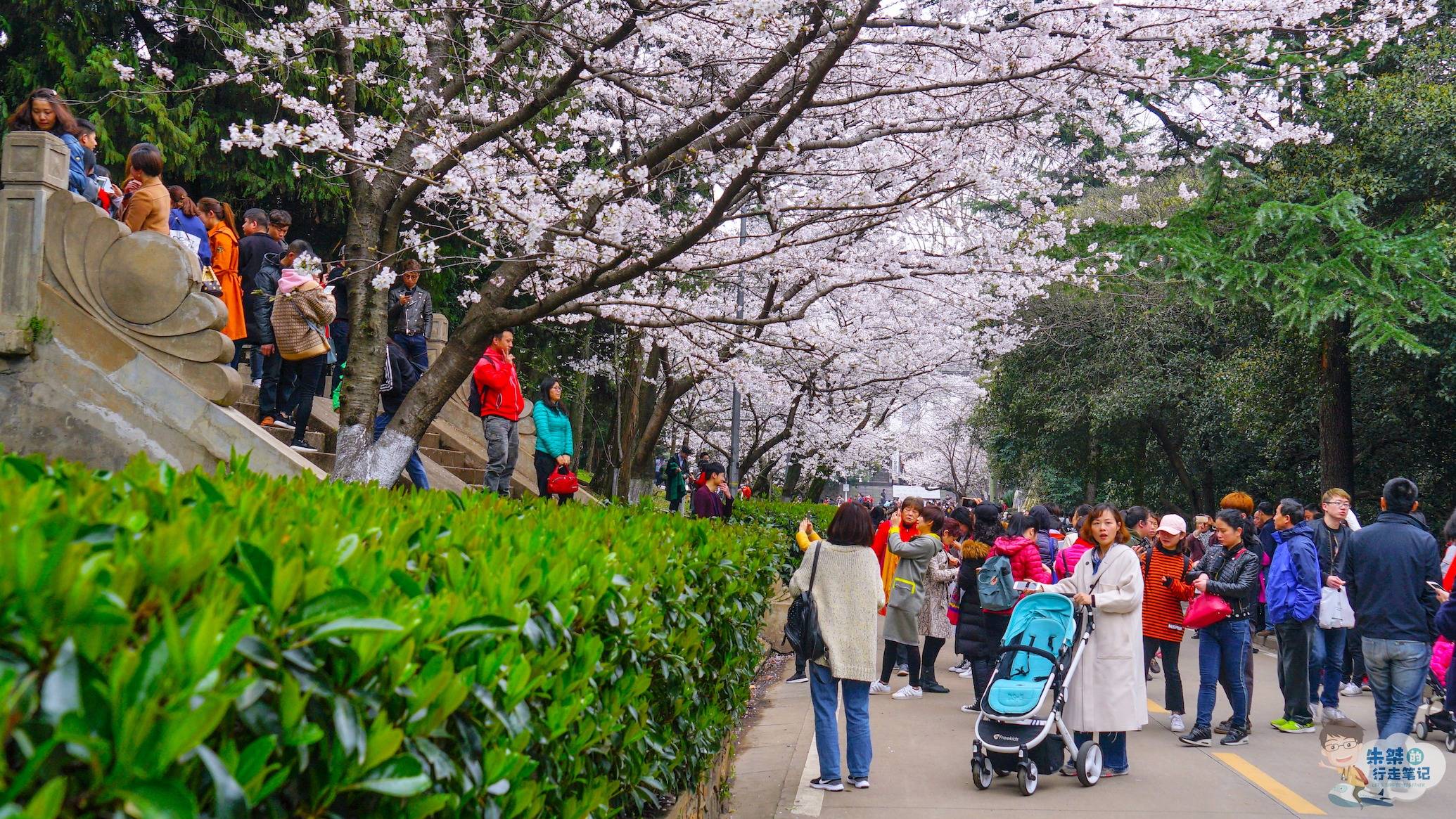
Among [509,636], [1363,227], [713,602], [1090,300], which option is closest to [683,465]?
[1090,300]

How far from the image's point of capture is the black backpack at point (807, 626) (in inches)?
282

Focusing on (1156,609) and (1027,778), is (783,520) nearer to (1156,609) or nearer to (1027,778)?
(1156,609)

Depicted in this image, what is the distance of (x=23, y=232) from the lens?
25.2ft

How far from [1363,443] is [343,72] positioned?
19.9m

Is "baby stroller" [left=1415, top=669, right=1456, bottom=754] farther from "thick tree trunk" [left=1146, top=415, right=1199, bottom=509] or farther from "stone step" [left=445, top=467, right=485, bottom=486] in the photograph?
"thick tree trunk" [left=1146, top=415, right=1199, bottom=509]

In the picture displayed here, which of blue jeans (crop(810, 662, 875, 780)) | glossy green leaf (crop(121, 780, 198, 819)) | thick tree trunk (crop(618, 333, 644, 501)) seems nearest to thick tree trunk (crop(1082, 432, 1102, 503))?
thick tree trunk (crop(618, 333, 644, 501))

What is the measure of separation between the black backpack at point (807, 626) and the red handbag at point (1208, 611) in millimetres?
3574

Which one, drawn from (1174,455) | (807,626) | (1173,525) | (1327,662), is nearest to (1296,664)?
(1327,662)

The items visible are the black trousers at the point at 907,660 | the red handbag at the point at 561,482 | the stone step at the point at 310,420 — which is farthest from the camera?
the red handbag at the point at 561,482

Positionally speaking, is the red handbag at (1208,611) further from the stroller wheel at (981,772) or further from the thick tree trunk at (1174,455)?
the thick tree trunk at (1174,455)

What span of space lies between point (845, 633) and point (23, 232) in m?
6.30

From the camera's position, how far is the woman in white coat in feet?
24.3

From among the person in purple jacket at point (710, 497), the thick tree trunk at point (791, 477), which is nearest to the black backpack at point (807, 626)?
the person in purple jacket at point (710, 497)

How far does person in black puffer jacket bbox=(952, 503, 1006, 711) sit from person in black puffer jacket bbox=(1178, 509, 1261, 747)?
1.72m
